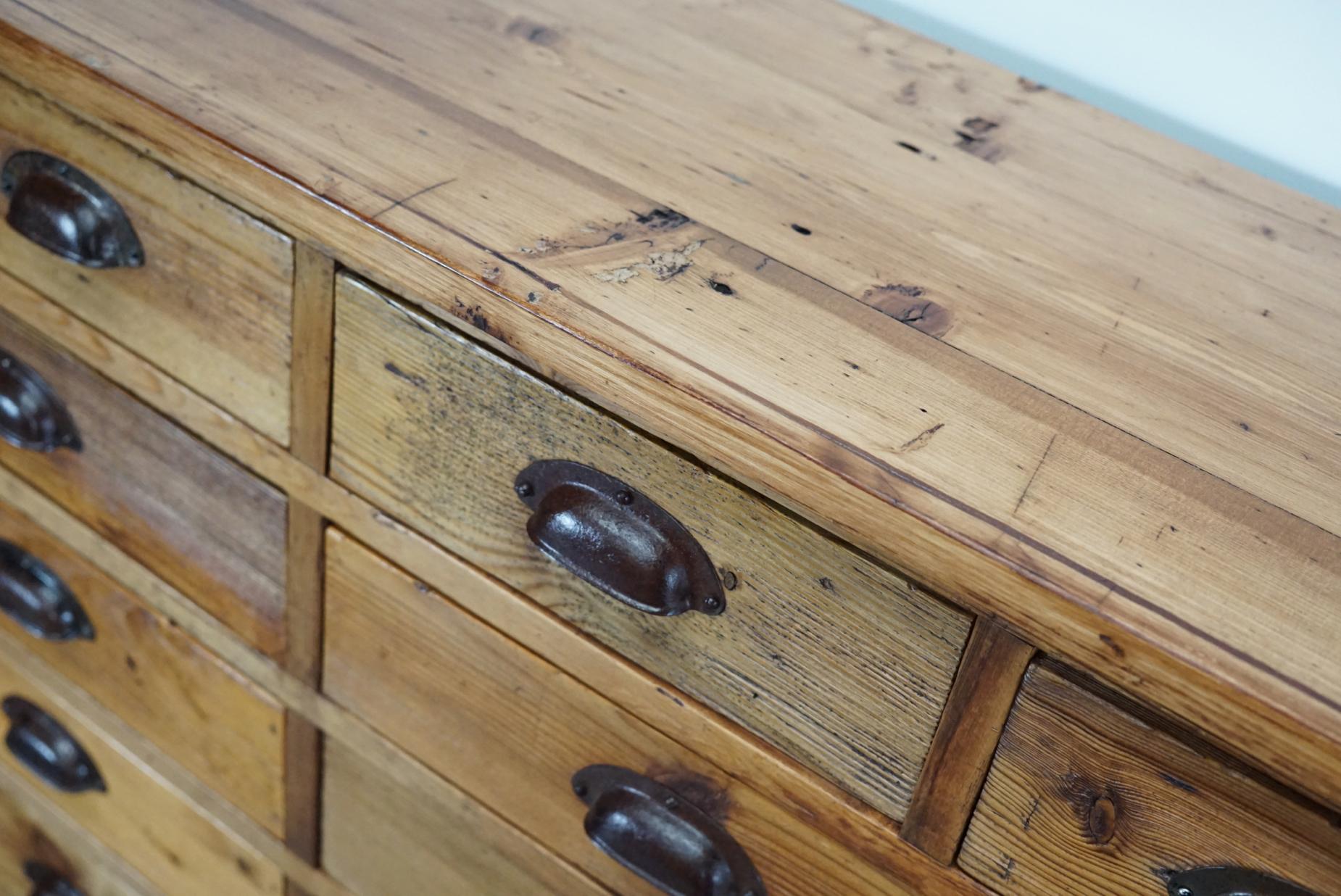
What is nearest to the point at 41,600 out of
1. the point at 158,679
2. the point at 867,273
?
the point at 158,679

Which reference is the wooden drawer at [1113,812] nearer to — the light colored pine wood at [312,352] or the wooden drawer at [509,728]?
the wooden drawer at [509,728]

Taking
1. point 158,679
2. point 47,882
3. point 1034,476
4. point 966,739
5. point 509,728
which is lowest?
point 47,882

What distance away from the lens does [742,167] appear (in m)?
0.66

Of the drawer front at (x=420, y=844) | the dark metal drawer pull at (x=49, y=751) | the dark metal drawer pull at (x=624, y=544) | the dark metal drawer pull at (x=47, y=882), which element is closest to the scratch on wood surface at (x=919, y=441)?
the dark metal drawer pull at (x=624, y=544)

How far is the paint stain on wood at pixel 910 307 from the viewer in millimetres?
562

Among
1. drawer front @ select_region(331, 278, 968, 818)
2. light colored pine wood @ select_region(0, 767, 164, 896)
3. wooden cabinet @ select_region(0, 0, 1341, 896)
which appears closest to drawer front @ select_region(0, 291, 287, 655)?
wooden cabinet @ select_region(0, 0, 1341, 896)

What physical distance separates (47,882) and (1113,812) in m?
0.96

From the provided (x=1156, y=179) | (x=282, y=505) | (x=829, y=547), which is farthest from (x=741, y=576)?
(x=1156, y=179)

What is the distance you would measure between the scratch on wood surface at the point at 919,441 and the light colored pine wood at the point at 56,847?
0.78m

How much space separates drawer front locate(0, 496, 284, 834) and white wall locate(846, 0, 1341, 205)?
0.74 meters

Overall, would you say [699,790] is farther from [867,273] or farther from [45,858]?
[45,858]

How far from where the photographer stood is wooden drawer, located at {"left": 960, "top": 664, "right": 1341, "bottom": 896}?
0.45 m

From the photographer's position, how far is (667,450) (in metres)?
0.53

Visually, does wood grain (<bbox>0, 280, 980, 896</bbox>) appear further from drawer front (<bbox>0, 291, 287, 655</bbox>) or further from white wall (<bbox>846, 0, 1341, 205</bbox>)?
white wall (<bbox>846, 0, 1341, 205</bbox>)
